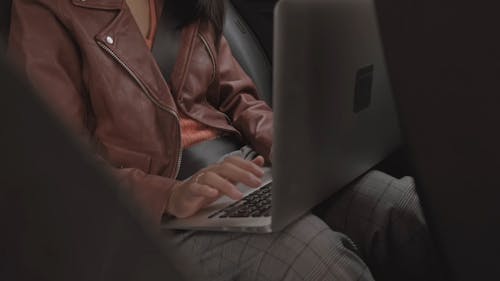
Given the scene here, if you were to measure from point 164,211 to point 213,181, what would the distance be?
0.10 metres

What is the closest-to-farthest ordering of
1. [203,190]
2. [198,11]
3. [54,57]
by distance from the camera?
1. [203,190]
2. [54,57]
3. [198,11]

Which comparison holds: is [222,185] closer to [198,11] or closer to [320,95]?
[320,95]

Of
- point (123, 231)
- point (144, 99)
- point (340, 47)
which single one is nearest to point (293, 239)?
point (340, 47)

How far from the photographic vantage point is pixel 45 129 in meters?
0.23

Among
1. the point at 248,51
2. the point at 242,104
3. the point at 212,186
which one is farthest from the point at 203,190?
the point at 248,51

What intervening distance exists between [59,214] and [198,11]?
89cm

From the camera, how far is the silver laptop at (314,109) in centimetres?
62

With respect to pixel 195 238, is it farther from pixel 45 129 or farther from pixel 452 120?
pixel 45 129

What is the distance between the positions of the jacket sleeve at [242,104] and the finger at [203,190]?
0.32m

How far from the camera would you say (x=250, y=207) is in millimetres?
770

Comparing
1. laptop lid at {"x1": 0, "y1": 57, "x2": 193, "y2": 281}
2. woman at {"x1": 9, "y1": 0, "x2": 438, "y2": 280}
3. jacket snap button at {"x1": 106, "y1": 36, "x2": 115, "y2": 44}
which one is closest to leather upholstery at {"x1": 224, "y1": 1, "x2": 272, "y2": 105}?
woman at {"x1": 9, "y1": 0, "x2": 438, "y2": 280}

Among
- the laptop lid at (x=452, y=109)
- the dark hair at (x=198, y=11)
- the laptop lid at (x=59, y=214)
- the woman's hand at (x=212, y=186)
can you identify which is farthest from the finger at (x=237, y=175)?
the laptop lid at (x=59, y=214)

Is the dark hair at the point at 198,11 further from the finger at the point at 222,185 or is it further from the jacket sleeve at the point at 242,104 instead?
the finger at the point at 222,185

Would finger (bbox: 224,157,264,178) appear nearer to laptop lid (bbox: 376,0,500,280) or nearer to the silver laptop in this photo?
the silver laptop
